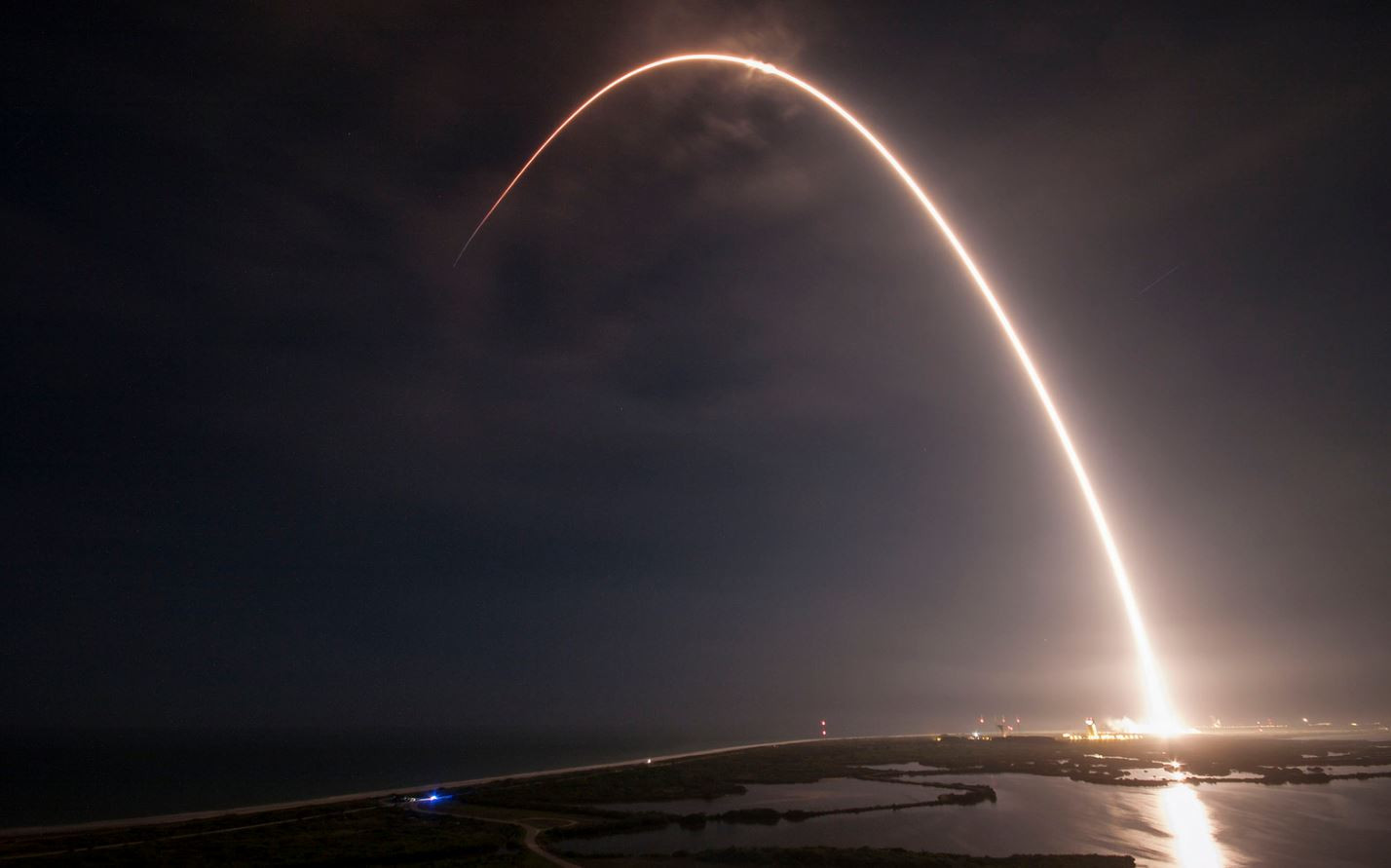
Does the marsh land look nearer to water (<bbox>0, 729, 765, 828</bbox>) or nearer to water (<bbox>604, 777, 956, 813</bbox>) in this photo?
water (<bbox>604, 777, 956, 813</bbox>)

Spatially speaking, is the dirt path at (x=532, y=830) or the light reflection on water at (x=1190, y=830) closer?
the dirt path at (x=532, y=830)

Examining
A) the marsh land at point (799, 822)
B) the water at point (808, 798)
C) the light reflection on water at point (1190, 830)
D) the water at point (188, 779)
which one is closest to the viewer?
the marsh land at point (799, 822)

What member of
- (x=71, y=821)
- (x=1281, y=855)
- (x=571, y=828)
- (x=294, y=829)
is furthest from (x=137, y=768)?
(x=1281, y=855)

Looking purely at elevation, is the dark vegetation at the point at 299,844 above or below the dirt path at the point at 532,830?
above

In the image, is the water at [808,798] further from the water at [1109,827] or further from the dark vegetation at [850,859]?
the dark vegetation at [850,859]

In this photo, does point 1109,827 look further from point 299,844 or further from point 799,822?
point 299,844

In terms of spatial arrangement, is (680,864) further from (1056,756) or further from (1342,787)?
(1056,756)

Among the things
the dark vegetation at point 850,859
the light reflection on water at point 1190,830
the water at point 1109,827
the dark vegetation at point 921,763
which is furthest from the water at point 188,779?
the light reflection on water at point 1190,830

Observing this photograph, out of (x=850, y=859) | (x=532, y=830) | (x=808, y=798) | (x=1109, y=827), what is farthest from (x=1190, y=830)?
(x=532, y=830)
